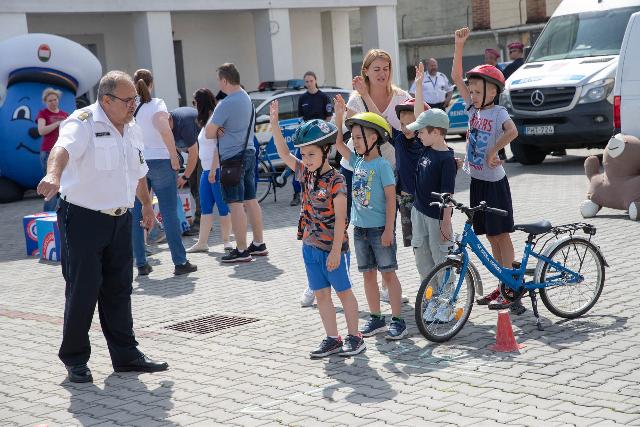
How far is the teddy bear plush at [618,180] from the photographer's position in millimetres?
11617

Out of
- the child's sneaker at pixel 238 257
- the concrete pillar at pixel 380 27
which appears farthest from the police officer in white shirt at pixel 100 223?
the concrete pillar at pixel 380 27

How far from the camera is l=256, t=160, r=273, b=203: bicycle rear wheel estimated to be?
15.7m

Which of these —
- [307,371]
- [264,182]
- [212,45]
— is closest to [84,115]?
[307,371]

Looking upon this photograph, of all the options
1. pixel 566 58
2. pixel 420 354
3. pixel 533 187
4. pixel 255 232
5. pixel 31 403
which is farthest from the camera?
pixel 566 58

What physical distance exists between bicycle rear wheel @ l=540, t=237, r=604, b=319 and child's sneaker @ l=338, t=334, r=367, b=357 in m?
1.37

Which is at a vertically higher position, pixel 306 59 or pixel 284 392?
pixel 306 59

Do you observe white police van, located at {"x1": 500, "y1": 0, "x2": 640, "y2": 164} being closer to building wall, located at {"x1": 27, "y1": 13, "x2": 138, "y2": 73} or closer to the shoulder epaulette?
building wall, located at {"x1": 27, "y1": 13, "x2": 138, "y2": 73}

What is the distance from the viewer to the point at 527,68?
57.5ft

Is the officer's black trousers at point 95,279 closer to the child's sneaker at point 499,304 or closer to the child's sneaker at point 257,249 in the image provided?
the child's sneaker at point 499,304

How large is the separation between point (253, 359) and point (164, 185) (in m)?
3.67

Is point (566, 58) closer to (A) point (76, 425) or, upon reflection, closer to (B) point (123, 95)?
(B) point (123, 95)

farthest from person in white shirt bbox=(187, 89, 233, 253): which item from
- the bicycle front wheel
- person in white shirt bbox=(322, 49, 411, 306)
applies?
the bicycle front wheel

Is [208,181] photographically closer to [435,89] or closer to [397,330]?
[397,330]

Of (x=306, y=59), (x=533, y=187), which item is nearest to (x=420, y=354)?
(x=533, y=187)
